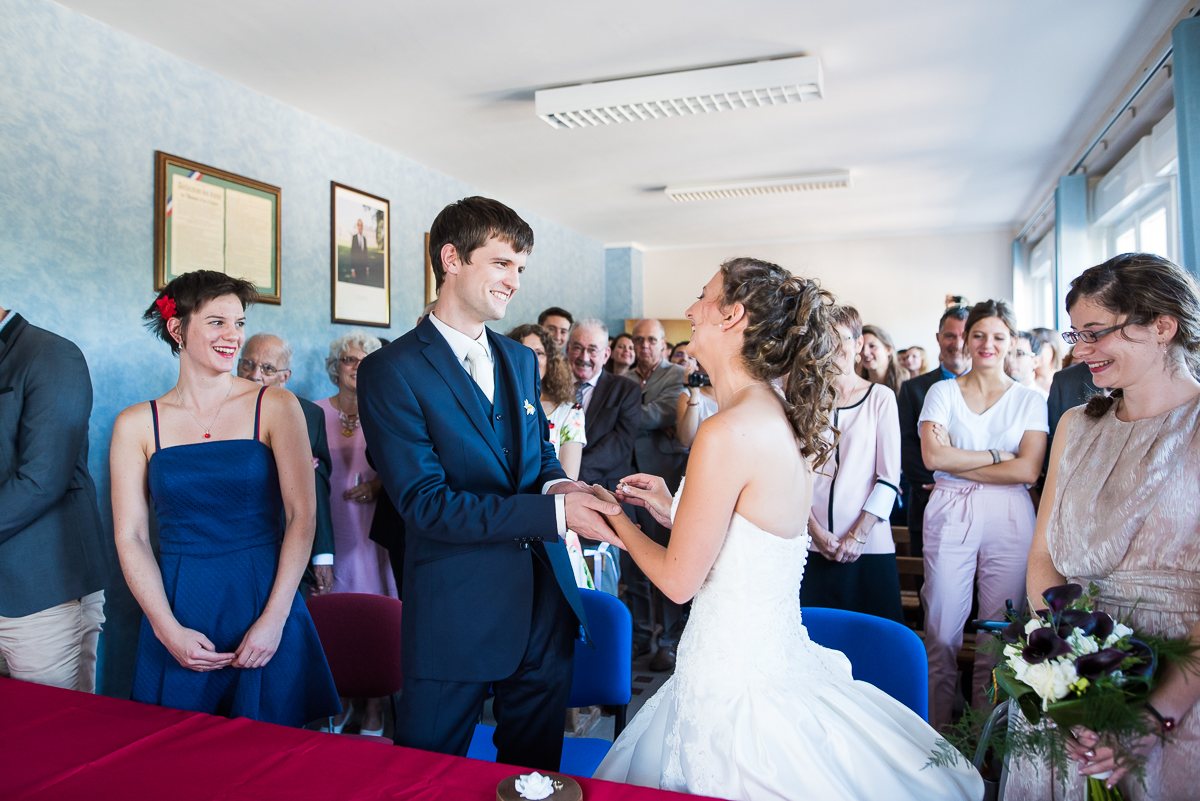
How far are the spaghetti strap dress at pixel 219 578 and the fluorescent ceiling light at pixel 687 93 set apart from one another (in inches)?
124

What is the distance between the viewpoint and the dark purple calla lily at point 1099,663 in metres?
1.18

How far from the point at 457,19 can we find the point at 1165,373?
10.6 ft

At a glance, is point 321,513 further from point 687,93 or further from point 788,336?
point 687,93

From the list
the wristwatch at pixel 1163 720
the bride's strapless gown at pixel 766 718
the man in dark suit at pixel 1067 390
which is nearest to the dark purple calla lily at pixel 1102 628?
the wristwatch at pixel 1163 720

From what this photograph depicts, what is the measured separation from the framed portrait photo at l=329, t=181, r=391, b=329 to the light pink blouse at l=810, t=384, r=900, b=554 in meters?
3.43

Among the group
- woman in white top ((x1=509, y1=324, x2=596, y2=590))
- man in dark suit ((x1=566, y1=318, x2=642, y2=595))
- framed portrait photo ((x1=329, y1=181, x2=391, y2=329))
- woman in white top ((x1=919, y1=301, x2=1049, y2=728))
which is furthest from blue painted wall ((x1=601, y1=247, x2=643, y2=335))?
woman in white top ((x1=919, y1=301, x2=1049, y2=728))

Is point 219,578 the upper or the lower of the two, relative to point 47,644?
upper

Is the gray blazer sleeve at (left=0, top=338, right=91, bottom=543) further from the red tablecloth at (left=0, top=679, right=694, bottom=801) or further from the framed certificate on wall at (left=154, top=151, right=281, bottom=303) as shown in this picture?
the framed certificate on wall at (left=154, top=151, right=281, bottom=303)

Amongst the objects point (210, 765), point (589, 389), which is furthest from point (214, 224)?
point (210, 765)

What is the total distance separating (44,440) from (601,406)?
253cm

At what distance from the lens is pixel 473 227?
1.71 meters

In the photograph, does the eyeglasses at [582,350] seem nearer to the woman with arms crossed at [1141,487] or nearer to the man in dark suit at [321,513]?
the man in dark suit at [321,513]

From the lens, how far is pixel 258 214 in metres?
4.29

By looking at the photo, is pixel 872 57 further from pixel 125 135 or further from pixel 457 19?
pixel 125 135
